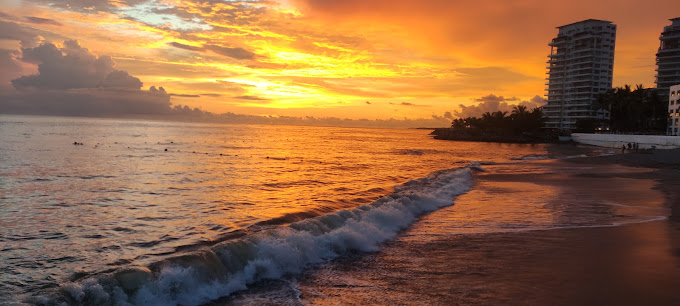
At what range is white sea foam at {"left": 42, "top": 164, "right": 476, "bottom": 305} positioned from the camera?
710cm

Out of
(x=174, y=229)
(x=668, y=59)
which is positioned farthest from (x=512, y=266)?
(x=668, y=59)

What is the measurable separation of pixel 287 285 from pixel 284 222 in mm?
5472

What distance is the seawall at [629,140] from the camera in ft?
192

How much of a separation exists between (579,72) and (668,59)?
26.6 m

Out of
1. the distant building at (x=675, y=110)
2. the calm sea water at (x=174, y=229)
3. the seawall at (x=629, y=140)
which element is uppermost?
the distant building at (x=675, y=110)

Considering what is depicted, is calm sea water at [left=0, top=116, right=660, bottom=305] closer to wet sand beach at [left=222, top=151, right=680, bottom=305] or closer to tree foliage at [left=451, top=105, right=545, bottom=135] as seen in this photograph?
wet sand beach at [left=222, top=151, right=680, bottom=305]

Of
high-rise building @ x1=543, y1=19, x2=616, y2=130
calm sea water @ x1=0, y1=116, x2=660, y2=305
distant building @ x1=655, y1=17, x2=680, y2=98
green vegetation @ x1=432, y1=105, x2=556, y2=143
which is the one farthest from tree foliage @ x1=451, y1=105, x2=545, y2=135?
calm sea water @ x1=0, y1=116, x2=660, y2=305

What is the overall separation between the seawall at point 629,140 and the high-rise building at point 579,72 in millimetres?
50039

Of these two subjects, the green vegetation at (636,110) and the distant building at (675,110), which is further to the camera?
the green vegetation at (636,110)

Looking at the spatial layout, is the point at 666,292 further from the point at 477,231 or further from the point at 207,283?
the point at 207,283

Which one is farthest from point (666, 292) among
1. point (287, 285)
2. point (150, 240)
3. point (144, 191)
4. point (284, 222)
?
point (144, 191)

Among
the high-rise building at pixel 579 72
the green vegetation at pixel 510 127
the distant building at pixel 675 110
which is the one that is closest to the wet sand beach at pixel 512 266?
the distant building at pixel 675 110

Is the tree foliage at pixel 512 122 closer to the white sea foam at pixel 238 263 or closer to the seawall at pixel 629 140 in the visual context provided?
the seawall at pixel 629 140

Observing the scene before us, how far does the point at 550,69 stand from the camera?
168m
